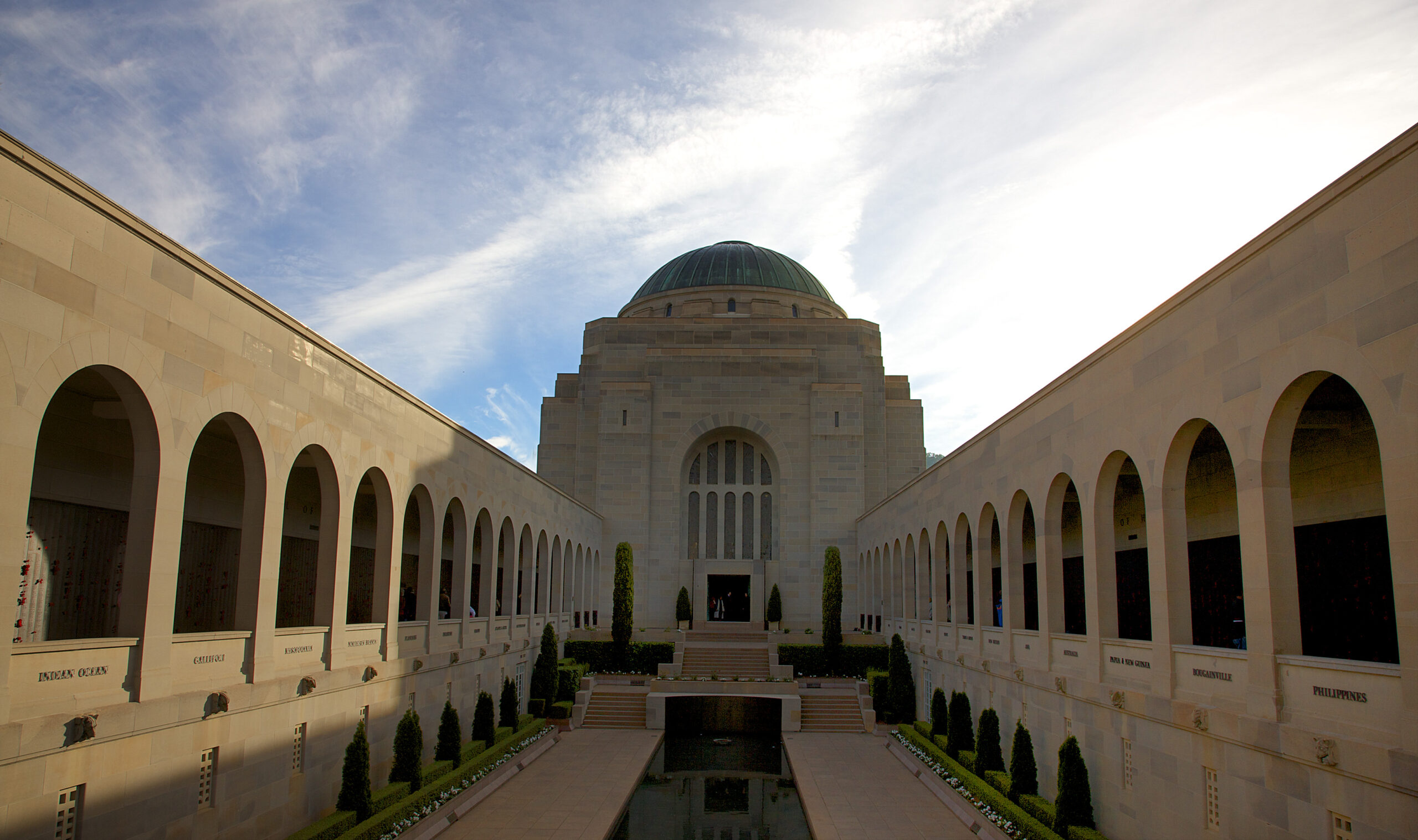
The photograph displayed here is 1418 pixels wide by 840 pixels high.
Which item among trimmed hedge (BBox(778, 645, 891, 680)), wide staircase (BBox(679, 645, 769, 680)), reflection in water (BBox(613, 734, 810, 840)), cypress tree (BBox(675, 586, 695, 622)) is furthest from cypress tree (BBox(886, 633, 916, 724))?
cypress tree (BBox(675, 586, 695, 622))

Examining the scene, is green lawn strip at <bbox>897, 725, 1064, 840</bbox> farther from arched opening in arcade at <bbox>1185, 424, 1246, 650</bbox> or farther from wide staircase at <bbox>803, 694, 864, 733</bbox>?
arched opening in arcade at <bbox>1185, 424, 1246, 650</bbox>

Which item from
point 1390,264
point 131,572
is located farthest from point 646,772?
point 1390,264

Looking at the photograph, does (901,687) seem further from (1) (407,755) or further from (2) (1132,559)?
(1) (407,755)

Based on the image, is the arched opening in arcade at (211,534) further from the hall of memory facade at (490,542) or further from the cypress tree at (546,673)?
the cypress tree at (546,673)

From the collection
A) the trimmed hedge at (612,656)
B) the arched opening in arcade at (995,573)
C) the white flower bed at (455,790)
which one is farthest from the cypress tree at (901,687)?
the white flower bed at (455,790)

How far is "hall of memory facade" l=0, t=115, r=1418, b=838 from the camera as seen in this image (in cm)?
805

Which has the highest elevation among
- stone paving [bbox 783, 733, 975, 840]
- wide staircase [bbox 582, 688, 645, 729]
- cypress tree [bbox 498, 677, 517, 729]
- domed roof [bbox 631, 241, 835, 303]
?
domed roof [bbox 631, 241, 835, 303]

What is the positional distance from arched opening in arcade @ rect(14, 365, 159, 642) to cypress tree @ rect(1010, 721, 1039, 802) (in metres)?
12.8

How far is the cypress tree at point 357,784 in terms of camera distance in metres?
13.3

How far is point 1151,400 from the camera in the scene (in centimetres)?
1198

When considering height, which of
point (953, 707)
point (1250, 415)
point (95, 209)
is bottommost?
point (953, 707)

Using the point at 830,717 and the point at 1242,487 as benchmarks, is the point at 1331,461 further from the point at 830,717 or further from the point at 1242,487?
the point at 830,717

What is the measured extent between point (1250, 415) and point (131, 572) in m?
11.4

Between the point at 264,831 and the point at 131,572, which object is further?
the point at 264,831
